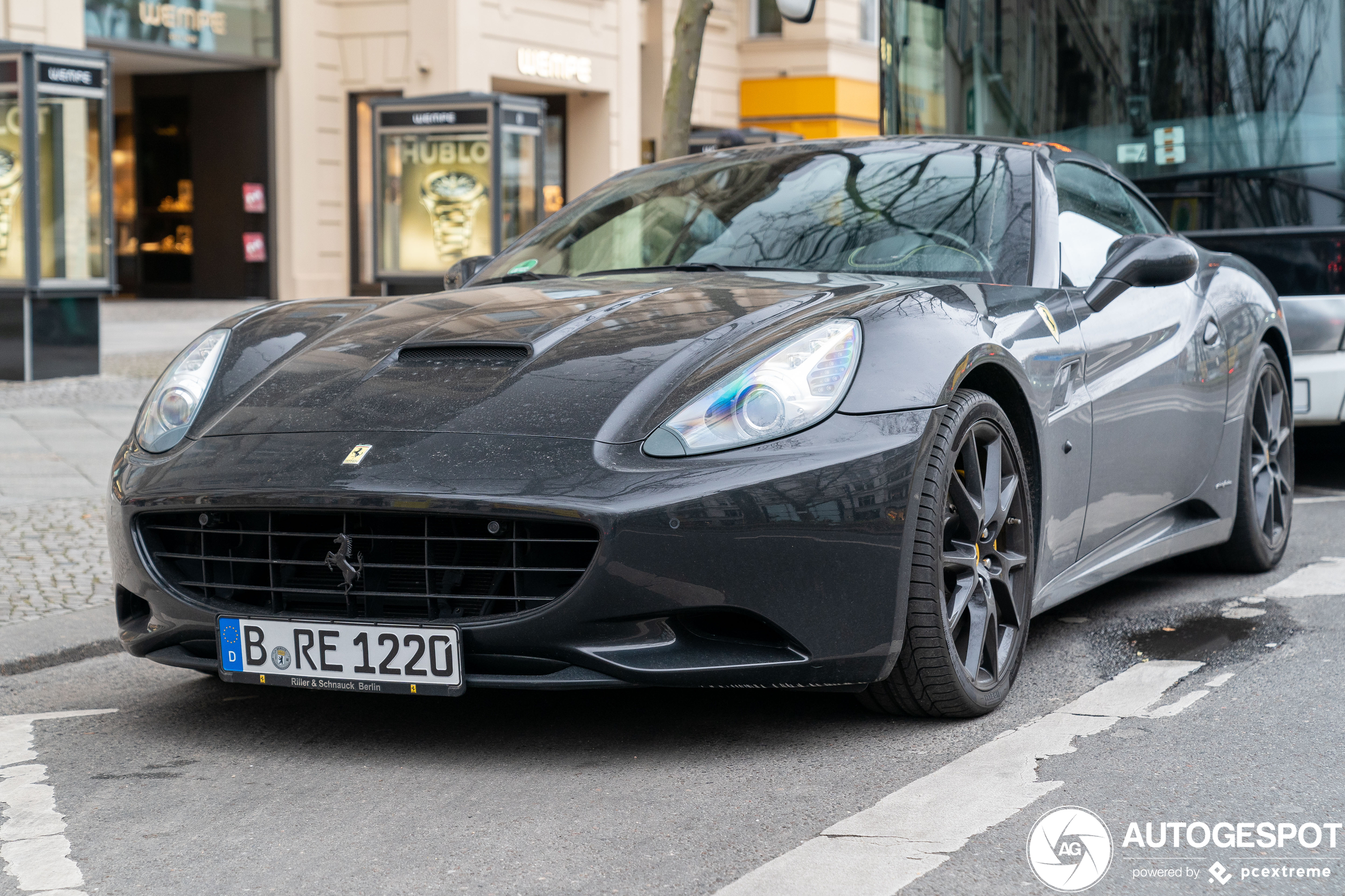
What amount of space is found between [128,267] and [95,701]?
2282cm

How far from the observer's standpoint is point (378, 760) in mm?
3369

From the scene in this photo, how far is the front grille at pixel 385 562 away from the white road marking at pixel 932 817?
70cm

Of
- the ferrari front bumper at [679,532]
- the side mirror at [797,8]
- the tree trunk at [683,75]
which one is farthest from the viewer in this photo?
the tree trunk at [683,75]

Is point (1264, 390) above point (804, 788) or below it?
above

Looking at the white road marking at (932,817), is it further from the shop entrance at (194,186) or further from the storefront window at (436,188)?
the shop entrance at (194,186)

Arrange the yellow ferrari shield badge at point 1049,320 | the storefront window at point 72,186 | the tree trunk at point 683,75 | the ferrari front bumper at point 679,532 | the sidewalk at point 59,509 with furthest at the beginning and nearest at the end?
1. the storefront window at point 72,186
2. the tree trunk at point 683,75
3. the sidewalk at point 59,509
4. the yellow ferrari shield badge at point 1049,320
5. the ferrari front bumper at point 679,532

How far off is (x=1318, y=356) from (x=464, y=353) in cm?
481

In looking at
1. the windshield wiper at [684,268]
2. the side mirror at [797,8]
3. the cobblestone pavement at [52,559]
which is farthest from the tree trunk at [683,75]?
the windshield wiper at [684,268]

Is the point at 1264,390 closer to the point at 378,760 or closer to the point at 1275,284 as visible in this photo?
the point at 1275,284

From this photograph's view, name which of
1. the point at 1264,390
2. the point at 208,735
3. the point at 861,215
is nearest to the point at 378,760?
the point at 208,735

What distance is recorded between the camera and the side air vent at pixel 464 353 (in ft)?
11.6

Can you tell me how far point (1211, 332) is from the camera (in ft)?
16.2

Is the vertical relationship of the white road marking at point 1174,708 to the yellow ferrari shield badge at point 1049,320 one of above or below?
below

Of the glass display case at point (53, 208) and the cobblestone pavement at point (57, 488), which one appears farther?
the glass display case at point (53, 208)
